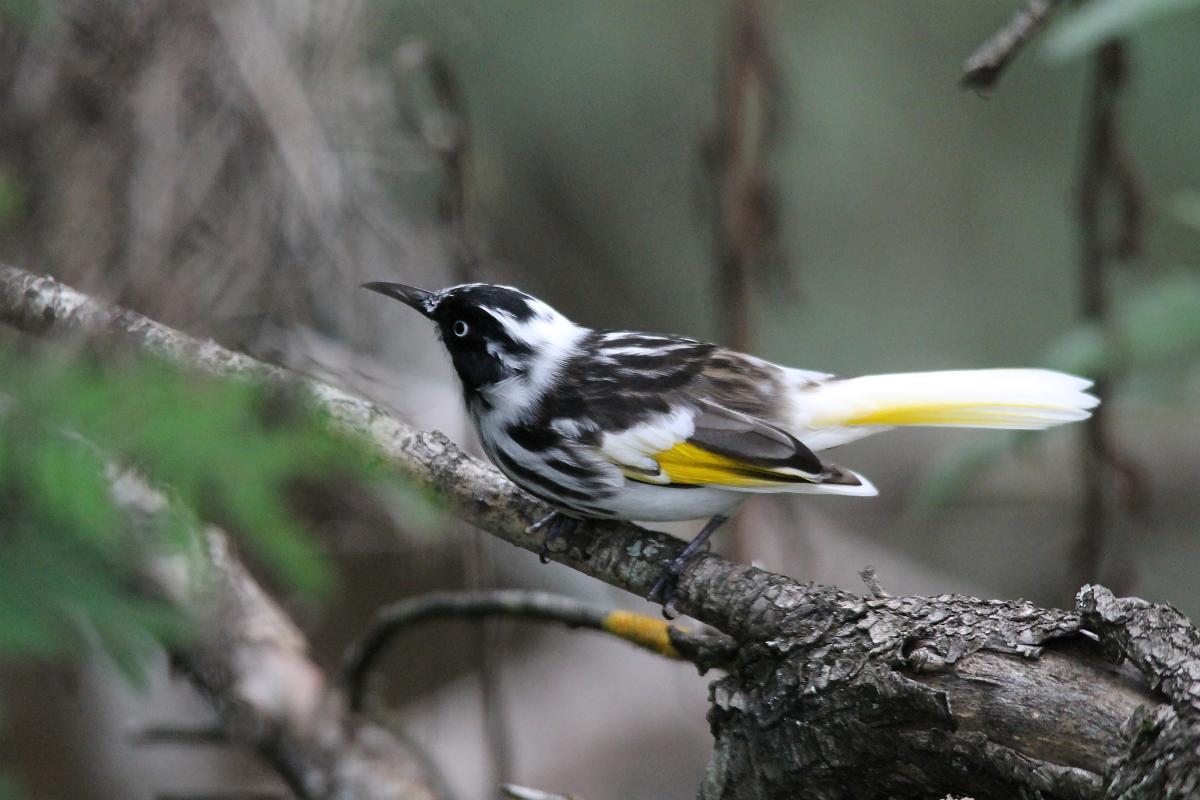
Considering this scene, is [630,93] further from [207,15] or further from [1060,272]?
[207,15]

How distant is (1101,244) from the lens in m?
4.18

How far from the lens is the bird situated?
2787 millimetres

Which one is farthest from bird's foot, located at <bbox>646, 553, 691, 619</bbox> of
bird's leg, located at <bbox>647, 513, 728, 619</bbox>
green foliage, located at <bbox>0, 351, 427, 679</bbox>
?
green foliage, located at <bbox>0, 351, 427, 679</bbox>

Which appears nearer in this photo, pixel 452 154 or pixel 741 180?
pixel 452 154

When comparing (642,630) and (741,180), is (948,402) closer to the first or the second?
(642,630)

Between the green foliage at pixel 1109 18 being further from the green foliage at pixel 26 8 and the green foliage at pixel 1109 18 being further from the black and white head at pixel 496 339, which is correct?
the green foliage at pixel 26 8

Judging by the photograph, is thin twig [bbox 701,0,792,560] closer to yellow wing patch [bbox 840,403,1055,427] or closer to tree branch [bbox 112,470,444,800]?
yellow wing patch [bbox 840,403,1055,427]

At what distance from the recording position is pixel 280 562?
1608mm

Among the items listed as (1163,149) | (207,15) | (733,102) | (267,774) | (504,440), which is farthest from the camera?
(1163,149)

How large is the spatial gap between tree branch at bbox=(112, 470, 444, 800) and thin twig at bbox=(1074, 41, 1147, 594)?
229 cm

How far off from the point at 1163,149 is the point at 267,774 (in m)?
6.90

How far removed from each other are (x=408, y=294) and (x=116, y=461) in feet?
4.97

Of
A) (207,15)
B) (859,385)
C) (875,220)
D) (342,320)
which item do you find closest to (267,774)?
(342,320)

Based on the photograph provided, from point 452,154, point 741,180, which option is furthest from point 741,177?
point 452,154
